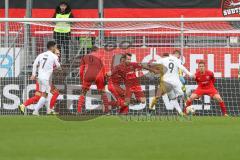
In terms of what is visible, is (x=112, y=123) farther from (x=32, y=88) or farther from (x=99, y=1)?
(x=99, y=1)

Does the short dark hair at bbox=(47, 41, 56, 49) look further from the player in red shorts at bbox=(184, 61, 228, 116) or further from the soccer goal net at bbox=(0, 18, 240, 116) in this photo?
the player in red shorts at bbox=(184, 61, 228, 116)

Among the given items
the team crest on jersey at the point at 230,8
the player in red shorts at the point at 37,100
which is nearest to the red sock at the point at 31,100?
the player in red shorts at the point at 37,100

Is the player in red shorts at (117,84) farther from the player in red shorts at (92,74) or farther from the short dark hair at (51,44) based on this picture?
the short dark hair at (51,44)

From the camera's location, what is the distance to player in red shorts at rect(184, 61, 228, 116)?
2225 centimetres

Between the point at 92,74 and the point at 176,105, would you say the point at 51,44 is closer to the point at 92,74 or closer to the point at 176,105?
the point at 92,74

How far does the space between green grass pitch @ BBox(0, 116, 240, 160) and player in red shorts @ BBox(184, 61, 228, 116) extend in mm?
5727

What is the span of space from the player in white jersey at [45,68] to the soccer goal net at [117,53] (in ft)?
0.83

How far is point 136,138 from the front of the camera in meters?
12.9

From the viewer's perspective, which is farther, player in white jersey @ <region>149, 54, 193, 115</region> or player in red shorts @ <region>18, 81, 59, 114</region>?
player in white jersey @ <region>149, 54, 193, 115</region>

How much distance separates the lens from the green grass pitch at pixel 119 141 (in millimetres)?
10578

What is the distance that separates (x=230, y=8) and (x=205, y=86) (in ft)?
16.5

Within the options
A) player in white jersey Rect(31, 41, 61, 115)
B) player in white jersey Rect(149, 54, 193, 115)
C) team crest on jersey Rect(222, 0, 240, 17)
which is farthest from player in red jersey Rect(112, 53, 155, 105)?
team crest on jersey Rect(222, 0, 240, 17)

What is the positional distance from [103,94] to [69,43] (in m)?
1.69

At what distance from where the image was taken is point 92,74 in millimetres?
22547
